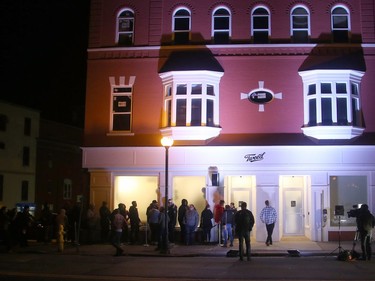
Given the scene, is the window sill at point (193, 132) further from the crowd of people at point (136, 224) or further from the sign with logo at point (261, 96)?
the crowd of people at point (136, 224)

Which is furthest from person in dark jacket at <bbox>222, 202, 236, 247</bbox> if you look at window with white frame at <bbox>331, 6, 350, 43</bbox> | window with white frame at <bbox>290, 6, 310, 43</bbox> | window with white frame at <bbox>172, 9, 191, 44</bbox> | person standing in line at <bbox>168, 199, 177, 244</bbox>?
window with white frame at <bbox>331, 6, 350, 43</bbox>

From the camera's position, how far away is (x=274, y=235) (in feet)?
77.4

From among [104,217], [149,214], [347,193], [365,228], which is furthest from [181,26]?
[365,228]

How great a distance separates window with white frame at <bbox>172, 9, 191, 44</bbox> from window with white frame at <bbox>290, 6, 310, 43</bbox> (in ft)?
15.8

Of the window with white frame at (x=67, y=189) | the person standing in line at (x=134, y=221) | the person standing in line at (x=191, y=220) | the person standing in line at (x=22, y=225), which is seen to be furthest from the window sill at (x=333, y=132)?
the window with white frame at (x=67, y=189)

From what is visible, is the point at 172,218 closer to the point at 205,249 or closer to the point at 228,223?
the point at 205,249

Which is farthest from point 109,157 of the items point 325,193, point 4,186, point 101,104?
point 4,186

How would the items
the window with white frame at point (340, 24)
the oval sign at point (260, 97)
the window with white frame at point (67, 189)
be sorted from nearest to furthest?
the oval sign at point (260, 97)
the window with white frame at point (340, 24)
the window with white frame at point (67, 189)

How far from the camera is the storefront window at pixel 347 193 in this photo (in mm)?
23750

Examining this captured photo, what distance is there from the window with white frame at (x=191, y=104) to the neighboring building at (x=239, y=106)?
47 mm

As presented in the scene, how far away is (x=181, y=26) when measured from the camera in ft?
83.4

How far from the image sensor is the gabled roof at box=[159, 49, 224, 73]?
79.0 feet

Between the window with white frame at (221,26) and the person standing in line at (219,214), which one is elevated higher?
the window with white frame at (221,26)

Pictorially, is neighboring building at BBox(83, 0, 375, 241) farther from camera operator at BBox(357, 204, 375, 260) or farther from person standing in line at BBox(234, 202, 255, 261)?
person standing in line at BBox(234, 202, 255, 261)
